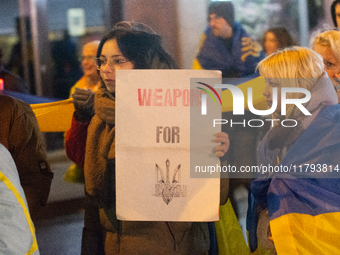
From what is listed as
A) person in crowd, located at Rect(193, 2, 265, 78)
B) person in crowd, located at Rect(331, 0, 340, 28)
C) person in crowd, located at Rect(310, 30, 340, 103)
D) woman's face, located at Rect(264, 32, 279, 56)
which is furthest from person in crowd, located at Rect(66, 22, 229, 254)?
person in crowd, located at Rect(331, 0, 340, 28)

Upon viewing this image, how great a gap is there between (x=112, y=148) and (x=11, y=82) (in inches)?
27.7

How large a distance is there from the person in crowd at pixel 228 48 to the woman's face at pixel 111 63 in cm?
37

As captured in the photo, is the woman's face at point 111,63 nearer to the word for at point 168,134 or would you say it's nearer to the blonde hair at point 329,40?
the word for at point 168,134

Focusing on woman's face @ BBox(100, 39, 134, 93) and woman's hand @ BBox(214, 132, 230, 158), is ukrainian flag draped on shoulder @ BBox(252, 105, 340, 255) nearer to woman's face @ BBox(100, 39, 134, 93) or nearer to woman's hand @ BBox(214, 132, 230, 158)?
woman's hand @ BBox(214, 132, 230, 158)

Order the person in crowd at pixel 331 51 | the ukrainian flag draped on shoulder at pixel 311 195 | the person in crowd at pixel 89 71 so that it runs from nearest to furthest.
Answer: the ukrainian flag draped on shoulder at pixel 311 195 → the person in crowd at pixel 331 51 → the person in crowd at pixel 89 71

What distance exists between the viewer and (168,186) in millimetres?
2035

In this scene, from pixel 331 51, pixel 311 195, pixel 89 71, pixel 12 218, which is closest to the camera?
pixel 12 218

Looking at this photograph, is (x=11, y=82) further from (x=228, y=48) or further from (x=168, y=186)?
(x=228, y=48)

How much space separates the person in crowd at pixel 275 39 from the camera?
2.04 meters

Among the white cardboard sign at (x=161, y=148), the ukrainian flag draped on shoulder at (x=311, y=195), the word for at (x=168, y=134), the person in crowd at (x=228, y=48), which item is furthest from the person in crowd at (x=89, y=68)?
the ukrainian flag draped on shoulder at (x=311, y=195)

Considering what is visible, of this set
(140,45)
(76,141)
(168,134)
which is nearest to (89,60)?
(140,45)

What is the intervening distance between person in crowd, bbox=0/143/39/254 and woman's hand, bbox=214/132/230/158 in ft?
3.07

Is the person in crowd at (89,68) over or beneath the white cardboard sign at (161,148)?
over

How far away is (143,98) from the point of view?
2.00 metres
